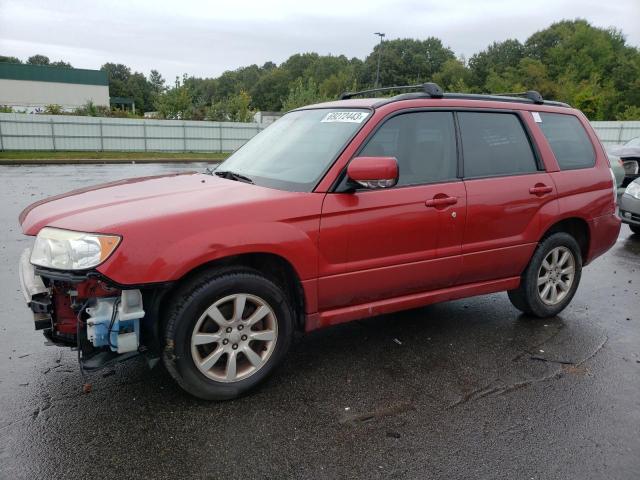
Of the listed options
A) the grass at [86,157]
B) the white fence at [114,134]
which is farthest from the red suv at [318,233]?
the white fence at [114,134]

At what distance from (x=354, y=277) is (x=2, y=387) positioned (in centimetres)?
232

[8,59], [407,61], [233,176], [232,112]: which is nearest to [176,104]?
[232,112]

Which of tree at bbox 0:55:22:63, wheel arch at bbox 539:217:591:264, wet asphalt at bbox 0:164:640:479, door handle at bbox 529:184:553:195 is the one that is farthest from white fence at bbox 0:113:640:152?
tree at bbox 0:55:22:63

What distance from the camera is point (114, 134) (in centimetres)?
2525

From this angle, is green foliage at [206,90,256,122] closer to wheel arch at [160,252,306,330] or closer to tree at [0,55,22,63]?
wheel arch at [160,252,306,330]

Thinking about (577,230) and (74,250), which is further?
(577,230)

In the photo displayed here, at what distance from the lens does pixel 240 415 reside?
3.08m

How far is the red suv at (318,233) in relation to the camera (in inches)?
114

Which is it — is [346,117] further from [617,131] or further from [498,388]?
[617,131]

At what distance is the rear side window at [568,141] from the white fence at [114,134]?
23.9 m

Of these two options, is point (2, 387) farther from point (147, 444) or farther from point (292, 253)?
point (292, 253)

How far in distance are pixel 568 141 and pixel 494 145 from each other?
986mm

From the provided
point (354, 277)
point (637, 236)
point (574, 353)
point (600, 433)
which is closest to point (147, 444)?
point (354, 277)

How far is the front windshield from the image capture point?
3.54 metres
